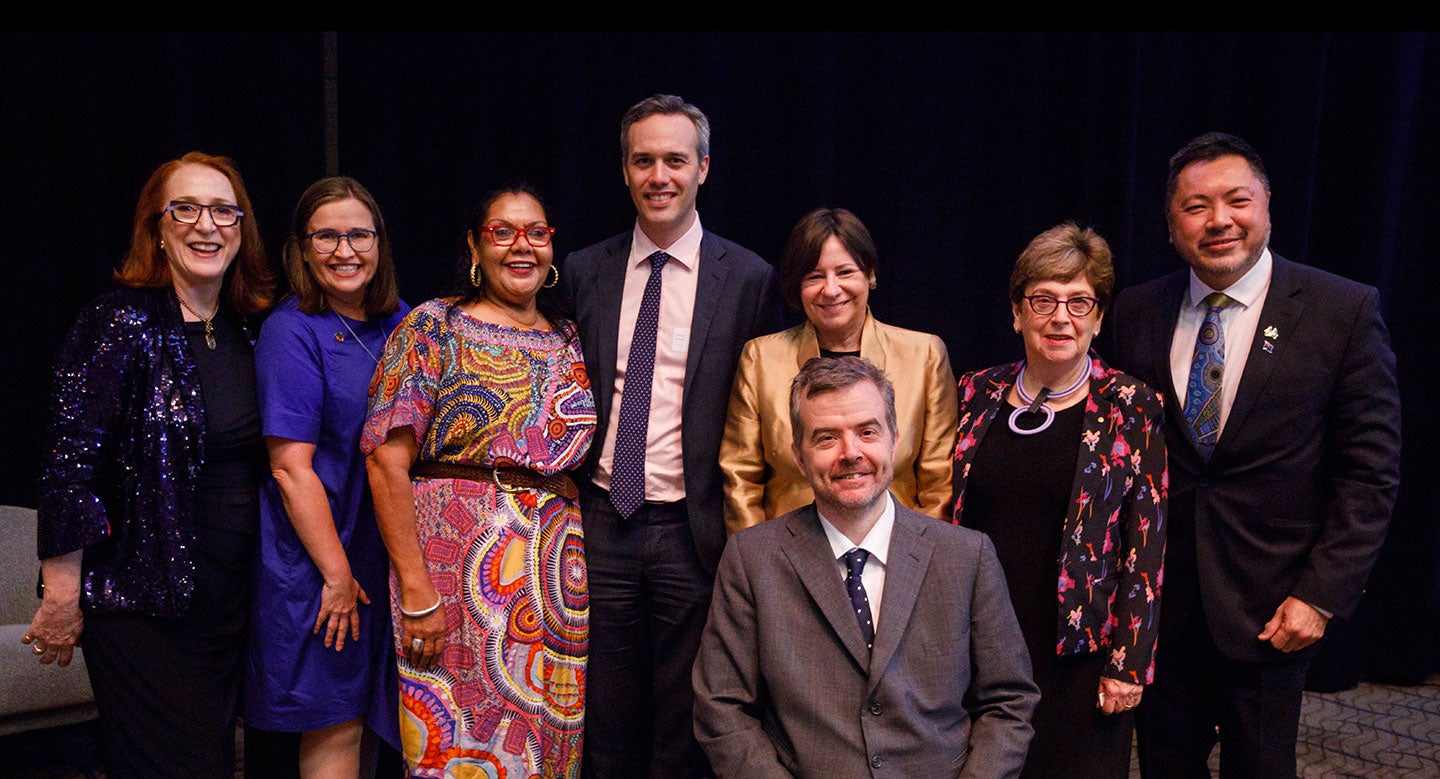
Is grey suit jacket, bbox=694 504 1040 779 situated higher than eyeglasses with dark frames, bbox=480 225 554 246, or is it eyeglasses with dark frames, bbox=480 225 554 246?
eyeglasses with dark frames, bbox=480 225 554 246

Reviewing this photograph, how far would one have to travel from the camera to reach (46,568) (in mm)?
2117

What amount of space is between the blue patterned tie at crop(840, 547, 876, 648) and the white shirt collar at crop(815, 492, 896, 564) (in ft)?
0.04

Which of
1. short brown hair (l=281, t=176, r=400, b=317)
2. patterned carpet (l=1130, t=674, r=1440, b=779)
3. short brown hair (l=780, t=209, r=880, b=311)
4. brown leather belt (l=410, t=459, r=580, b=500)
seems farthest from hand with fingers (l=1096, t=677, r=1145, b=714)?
short brown hair (l=281, t=176, r=400, b=317)

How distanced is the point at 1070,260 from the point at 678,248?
937 millimetres

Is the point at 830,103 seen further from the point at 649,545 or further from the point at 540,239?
the point at 649,545

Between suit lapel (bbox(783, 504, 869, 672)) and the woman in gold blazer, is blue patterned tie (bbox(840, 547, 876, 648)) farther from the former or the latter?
the woman in gold blazer

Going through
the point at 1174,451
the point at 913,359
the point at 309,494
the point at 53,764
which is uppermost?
the point at 913,359

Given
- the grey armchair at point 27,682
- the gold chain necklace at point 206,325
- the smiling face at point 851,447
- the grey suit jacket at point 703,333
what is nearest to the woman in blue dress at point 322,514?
the gold chain necklace at point 206,325

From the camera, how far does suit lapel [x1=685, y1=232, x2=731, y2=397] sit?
8.13 ft

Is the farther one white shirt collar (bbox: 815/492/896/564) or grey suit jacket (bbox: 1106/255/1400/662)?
grey suit jacket (bbox: 1106/255/1400/662)

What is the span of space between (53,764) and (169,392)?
176 centimetres

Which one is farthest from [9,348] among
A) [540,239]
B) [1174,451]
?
[1174,451]

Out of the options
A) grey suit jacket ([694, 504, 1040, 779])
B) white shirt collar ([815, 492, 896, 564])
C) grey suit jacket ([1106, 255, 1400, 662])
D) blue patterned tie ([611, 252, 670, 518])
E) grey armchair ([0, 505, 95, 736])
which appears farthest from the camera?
grey armchair ([0, 505, 95, 736])

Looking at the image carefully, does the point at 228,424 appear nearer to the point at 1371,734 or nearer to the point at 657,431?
the point at 657,431
